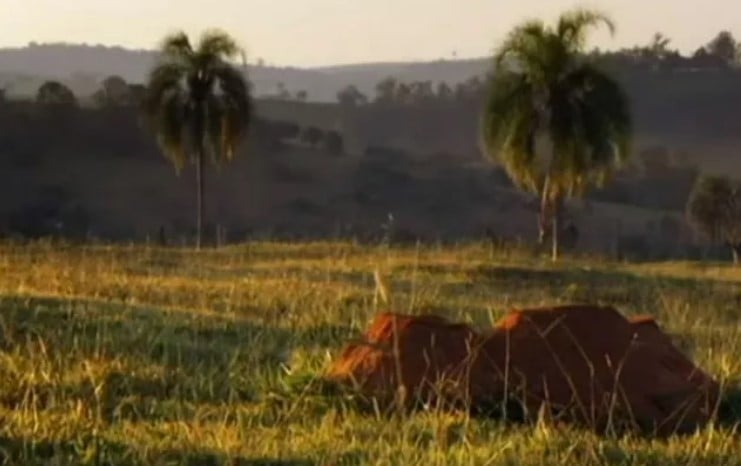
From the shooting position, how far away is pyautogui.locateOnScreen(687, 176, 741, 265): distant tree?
51.3 metres

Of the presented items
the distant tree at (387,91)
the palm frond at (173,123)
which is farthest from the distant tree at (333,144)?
the palm frond at (173,123)

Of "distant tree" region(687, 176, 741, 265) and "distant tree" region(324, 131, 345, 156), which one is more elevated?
"distant tree" region(687, 176, 741, 265)

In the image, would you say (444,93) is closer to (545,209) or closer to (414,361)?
(545,209)

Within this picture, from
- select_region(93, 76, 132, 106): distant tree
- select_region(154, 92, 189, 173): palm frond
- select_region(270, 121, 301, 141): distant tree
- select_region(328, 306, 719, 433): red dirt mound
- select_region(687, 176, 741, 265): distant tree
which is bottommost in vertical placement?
select_region(270, 121, 301, 141): distant tree

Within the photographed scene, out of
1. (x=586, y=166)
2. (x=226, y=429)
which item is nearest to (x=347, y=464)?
(x=226, y=429)

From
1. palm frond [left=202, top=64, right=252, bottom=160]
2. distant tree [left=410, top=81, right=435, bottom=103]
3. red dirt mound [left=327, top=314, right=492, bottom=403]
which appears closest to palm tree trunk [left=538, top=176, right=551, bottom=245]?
palm frond [left=202, top=64, right=252, bottom=160]

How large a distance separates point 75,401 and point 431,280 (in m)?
11.6

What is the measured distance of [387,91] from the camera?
137000 mm

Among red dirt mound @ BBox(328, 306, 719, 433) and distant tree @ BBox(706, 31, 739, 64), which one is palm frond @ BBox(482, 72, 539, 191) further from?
distant tree @ BBox(706, 31, 739, 64)

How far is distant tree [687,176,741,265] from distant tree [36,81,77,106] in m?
40.0

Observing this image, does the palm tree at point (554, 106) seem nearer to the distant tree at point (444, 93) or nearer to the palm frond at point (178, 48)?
the palm frond at point (178, 48)

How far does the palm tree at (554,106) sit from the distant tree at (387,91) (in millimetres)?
99539

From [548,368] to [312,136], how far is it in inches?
3545

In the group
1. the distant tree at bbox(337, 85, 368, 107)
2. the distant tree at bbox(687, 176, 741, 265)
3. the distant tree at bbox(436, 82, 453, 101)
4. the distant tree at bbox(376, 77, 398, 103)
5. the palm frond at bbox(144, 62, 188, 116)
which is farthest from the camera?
the distant tree at bbox(376, 77, 398, 103)
